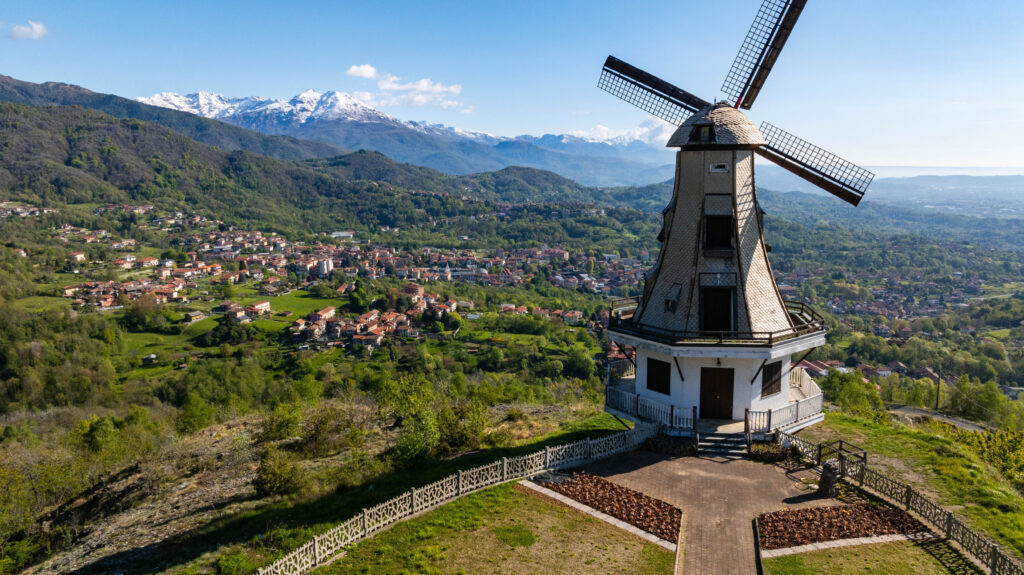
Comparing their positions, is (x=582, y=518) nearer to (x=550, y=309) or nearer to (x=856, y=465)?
(x=856, y=465)

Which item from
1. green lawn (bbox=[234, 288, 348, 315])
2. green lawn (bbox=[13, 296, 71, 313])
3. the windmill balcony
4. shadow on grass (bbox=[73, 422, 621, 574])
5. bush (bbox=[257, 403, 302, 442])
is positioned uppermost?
the windmill balcony

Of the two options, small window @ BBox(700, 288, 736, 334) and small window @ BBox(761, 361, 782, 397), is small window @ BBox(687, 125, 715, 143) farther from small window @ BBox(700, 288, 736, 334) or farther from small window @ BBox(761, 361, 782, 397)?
small window @ BBox(761, 361, 782, 397)

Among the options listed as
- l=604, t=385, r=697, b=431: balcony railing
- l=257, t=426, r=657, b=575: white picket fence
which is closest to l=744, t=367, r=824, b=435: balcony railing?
l=604, t=385, r=697, b=431: balcony railing

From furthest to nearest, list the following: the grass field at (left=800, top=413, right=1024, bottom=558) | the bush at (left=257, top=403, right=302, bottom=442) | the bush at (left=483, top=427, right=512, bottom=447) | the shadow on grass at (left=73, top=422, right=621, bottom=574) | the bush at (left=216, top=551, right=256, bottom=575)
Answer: the bush at (left=257, top=403, right=302, bottom=442) → the bush at (left=483, top=427, right=512, bottom=447) → the shadow on grass at (left=73, top=422, right=621, bottom=574) → the grass field at (left=800, top=413, right=1024, bottom=558) → the bush at (left=216, top=551, right=256, bottom=575)

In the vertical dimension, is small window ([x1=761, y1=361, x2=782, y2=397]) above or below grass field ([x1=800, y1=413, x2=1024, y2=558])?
above

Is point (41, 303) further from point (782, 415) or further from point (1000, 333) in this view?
point (1000, 333)

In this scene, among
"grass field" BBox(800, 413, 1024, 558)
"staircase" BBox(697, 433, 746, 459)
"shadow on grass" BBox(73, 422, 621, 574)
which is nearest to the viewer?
"grass field" BBox(800, 413, 1024, 558)

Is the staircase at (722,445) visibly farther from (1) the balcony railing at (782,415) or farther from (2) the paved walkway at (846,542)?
(2) the paved walkway at (846,542)
